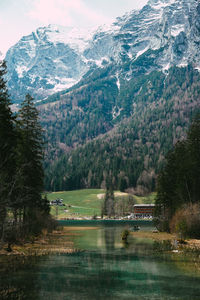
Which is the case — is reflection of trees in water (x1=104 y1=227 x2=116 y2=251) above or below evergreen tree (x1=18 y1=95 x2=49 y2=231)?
below

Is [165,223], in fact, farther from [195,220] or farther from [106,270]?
[106,270]

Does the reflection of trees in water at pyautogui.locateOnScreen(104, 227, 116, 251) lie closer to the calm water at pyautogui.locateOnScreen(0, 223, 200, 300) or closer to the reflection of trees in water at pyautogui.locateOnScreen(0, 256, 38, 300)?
the calm water at pyautogui.locateOnScreen(0, 223, 200, 300)

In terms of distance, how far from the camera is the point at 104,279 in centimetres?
2964

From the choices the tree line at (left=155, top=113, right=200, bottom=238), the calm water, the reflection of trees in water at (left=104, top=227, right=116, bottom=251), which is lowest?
the calm water

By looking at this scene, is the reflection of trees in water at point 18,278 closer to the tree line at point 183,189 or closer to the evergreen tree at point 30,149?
the evergreen tree at point 30,149

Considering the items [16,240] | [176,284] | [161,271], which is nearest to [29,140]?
[16,240]

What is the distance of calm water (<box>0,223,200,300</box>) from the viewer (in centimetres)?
2453

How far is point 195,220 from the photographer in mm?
62344

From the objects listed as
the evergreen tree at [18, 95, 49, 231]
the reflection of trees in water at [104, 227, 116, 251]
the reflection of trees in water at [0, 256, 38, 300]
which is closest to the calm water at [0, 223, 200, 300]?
the reflection of trees in water at [0, 256, 38, 300]

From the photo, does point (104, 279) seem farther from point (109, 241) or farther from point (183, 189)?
point (183, 189)

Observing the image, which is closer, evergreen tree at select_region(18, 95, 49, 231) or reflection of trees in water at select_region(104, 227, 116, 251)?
reflection of trees in water at select_region(104, 227, 116, 251)

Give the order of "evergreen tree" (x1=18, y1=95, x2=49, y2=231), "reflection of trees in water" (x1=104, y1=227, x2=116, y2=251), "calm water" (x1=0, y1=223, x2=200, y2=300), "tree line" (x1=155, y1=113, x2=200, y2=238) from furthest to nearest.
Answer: "tree line" (x1=155, y1=113, x2=200, y2=238) → "evergreen tree" (x1=18, y1=95, x2=49, y2=231) → "reflection of trees in water" (x1=104, y1=227, x2=116, y2=251) → "calm water" (x1=0, y1=223, x2=200, y2=300)

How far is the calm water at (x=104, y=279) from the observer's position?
2453cm

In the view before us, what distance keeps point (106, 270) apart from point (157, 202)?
56.2m
